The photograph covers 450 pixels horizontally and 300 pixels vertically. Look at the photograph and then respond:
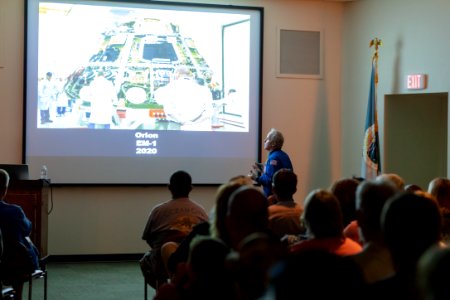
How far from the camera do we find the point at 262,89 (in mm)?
8898

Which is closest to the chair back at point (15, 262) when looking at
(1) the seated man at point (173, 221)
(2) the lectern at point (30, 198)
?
(1) the seated man at point (173, 221)

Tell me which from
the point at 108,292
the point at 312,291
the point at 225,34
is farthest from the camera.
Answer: the point at 225,34

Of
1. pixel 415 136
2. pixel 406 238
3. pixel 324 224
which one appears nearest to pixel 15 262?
pixel 324 224

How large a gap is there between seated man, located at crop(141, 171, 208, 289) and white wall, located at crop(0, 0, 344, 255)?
10.9 ft

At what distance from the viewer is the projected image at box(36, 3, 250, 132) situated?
26.9 feet

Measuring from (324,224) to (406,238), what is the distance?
1191mm

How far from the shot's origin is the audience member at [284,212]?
14.8ft

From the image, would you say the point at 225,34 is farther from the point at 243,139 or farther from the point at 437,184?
the point at 437,184

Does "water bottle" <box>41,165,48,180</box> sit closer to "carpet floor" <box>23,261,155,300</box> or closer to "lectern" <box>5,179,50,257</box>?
"carpet floor" <box>23,261,155,300</box>

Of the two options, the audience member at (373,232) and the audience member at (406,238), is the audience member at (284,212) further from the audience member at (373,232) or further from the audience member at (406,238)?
the audience member at (406,238)

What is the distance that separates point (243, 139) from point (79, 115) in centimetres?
191

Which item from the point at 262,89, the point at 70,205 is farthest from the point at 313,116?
the point at 70,205

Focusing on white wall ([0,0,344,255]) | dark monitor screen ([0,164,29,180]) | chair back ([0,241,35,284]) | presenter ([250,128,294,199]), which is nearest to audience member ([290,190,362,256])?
chair back ([0,241,35,284])

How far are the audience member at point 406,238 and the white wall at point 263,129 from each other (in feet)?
22.2
